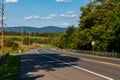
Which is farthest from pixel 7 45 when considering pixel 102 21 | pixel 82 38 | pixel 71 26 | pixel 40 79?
pixel 40 79

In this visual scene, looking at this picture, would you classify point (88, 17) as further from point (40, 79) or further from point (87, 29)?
point (40, 79)

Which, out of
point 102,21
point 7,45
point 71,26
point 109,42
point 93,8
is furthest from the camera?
point 71,26

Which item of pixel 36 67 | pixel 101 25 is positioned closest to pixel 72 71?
pixel 36 67

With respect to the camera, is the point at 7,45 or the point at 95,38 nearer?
the point at 95,38

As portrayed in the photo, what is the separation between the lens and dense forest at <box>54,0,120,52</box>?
59422 millimetres

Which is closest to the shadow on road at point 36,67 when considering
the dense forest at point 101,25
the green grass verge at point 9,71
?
the green grass verge at point 9,71

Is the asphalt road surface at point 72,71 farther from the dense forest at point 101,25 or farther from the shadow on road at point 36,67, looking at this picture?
the dense forest at point 101,25

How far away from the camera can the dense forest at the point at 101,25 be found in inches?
2339

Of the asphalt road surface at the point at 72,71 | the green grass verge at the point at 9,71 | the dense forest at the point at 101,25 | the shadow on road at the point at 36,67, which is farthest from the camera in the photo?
the dense forest at the point at 101,25

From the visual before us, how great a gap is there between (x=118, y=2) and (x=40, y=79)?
48702mm

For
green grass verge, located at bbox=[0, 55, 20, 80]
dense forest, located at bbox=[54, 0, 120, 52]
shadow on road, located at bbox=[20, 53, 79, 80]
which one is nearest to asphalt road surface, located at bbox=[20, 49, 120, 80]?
shadow on road, located at bbox=[20, 53, 79, 80]

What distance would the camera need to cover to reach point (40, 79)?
61.5ft

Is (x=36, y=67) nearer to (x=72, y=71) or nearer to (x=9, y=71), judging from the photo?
(x=9, y=71)

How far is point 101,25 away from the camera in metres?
72.1
